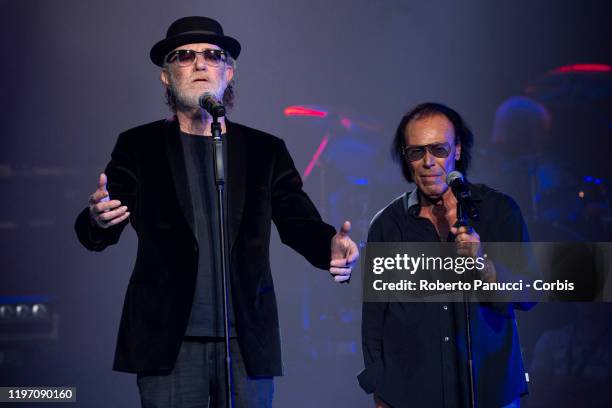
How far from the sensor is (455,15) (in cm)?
588

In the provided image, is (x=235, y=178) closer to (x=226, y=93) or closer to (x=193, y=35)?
(x=193, y=35)

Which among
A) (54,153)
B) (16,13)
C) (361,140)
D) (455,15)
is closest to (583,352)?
(361,140)

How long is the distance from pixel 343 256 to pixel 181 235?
2.06ft

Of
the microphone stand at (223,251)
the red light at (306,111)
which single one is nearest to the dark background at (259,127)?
the red light at (306,111)

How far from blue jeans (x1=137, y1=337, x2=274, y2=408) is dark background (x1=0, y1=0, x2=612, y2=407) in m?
2.94

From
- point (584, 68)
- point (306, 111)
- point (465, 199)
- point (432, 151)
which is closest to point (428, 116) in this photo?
point (432, 151)

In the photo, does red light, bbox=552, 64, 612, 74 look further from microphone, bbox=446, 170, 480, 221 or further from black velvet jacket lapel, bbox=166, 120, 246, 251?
black velvet jacket lapel, bbox=166, 120, 246, 251

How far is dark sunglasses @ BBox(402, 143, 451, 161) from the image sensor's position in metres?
3.17

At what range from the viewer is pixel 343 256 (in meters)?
2.63

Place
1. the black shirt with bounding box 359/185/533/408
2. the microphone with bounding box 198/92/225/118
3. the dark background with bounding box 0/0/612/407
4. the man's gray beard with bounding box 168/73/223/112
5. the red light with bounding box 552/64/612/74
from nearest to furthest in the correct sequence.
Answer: the microphone with bounding box 198/92/225/118
the black shirt with bounding box 359/185/533/408
the man's gray beard with bounding box 168/73/223/112
the dark background with bounding box 0/0/612/407
the red light with bounding box 552/64/612/74

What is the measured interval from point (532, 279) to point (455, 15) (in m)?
3.51

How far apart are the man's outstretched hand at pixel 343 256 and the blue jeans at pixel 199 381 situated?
1.54 feet

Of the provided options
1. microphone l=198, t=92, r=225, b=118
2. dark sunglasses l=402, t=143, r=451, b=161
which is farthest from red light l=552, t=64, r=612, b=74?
microphone l=198, t=92, r=225, b=118

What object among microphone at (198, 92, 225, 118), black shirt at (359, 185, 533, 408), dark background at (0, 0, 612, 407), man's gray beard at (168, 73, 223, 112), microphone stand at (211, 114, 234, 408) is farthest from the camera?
dark background at (0, 0, 612, 407)
